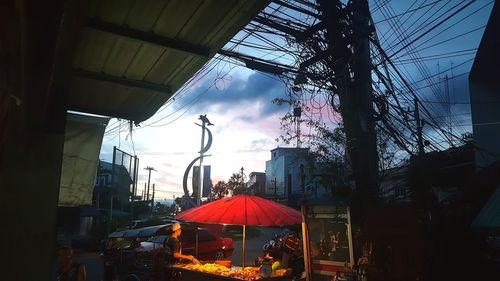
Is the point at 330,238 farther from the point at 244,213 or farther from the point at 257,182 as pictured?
the point at 257,182

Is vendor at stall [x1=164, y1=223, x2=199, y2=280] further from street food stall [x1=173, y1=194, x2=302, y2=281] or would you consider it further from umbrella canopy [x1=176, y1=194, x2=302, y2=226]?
umbrella canopy [x1=176, y1=194, x2=302, y2=226]

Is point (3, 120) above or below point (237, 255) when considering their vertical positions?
above

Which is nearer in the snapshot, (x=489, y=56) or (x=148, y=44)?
(x=148, y=44)

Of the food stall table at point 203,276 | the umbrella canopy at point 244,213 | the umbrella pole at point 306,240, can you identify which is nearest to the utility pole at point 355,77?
the umbrella pole at point 306,240

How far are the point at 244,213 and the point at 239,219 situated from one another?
0.19 metres

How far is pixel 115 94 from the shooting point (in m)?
4.59

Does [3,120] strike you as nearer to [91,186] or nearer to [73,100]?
[73,100]

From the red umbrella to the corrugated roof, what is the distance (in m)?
3.40

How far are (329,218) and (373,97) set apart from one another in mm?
3950

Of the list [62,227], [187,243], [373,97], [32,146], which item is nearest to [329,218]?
[373,97]

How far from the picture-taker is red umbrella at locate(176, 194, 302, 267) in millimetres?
7477

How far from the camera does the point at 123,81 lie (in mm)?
4184

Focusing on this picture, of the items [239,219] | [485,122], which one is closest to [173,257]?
[239,219]

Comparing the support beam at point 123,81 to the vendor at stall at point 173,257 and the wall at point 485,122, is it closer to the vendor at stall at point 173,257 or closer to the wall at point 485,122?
the vendor at stall at point 173,257
